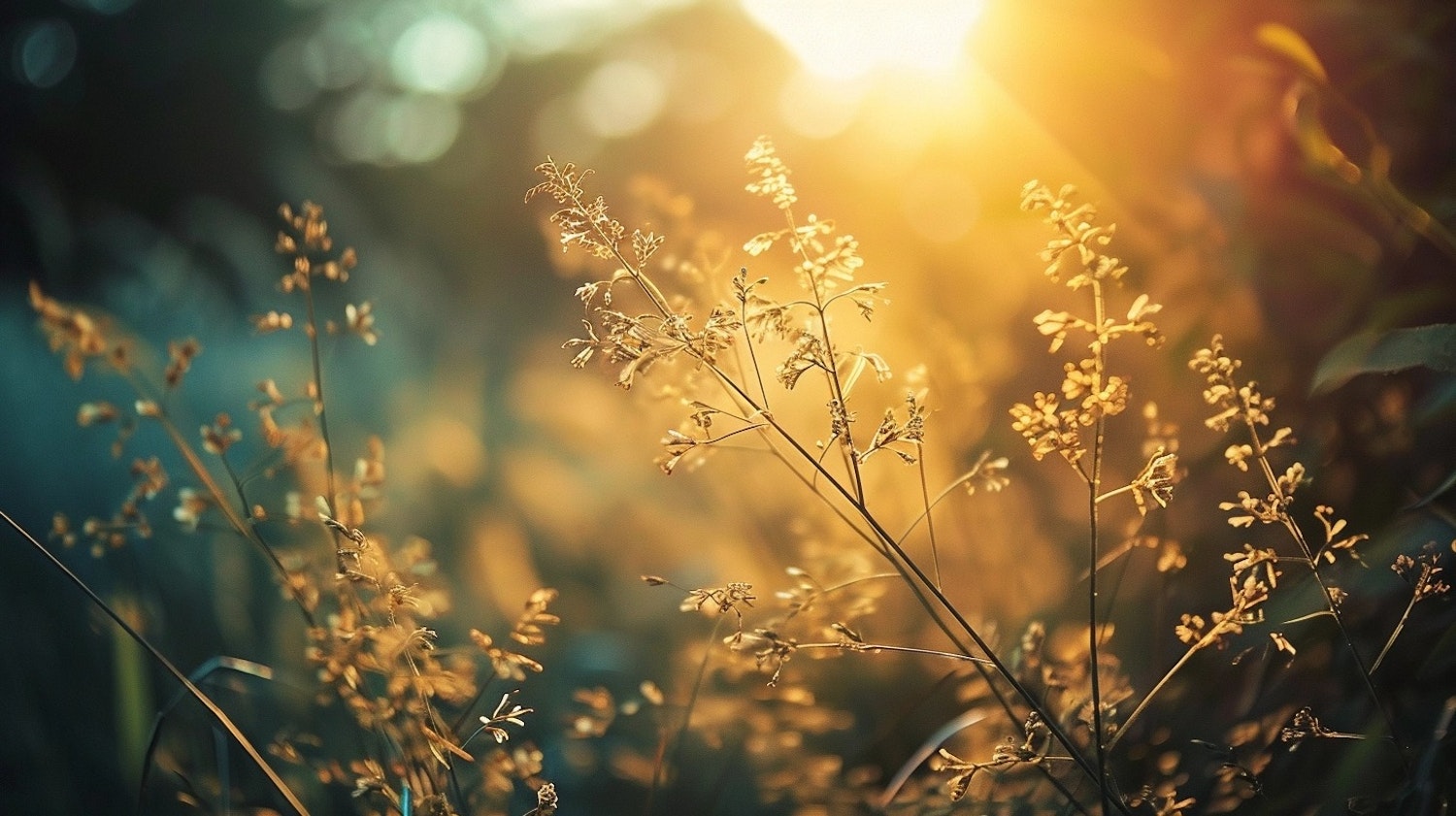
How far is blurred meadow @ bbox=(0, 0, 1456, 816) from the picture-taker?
0.53m

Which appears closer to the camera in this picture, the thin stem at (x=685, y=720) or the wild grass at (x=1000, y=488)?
the wild grass at (x=1000, y=488)

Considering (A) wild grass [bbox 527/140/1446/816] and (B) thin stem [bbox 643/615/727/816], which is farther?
(B) thin stem [bbox 643/615/727/816]

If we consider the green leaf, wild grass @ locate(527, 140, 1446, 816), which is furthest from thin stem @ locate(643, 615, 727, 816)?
the green leaf

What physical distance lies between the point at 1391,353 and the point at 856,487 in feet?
1.27

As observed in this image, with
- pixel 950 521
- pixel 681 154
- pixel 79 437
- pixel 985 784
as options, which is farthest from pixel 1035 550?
pixel 79 437

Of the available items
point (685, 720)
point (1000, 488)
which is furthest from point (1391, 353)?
point (685, 720)

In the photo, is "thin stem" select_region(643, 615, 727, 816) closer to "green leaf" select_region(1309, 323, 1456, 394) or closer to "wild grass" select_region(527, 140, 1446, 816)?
"wild grass" select_region(527, 140, 1446, 816)

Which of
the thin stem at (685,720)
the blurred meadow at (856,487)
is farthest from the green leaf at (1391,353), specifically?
the thin stem at (685,720)

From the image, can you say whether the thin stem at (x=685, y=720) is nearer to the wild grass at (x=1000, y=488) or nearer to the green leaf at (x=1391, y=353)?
the wild grass at (x=1000, y=488)

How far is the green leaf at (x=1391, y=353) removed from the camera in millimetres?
560

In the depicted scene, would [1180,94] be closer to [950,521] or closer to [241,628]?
[950,521]

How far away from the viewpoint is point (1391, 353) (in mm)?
616

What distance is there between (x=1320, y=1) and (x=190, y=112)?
14.2ft

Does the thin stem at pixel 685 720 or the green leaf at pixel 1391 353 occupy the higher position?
the green leaf at pixel 1391 353
